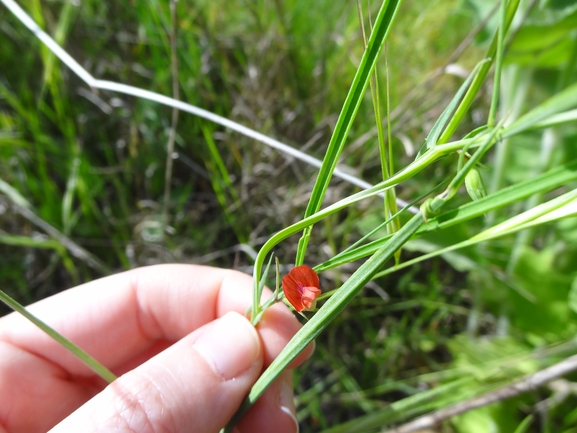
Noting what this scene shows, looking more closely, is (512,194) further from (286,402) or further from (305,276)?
(286,402)

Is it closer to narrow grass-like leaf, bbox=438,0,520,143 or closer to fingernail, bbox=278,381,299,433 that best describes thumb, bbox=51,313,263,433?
fingernail, bbox=278,381,299,433

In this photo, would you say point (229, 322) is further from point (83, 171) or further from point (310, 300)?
point (83, 171)

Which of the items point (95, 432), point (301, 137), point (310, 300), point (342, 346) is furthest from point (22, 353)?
point (301, 137)

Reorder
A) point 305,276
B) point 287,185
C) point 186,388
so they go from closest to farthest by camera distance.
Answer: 1. point 305,276
2. point 186,388
3. point 287,185

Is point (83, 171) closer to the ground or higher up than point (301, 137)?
higher up

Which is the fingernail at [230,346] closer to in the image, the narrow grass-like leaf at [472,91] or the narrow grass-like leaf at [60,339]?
the narrow grass-like leaf at [60,339]

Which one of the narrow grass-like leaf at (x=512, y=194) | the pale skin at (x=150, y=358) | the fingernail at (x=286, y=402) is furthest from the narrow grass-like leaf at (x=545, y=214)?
the fingernail at (x=286, y=402)

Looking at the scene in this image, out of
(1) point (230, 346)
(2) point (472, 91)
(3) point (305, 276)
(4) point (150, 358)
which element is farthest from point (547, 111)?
(4) point (150, 358)
